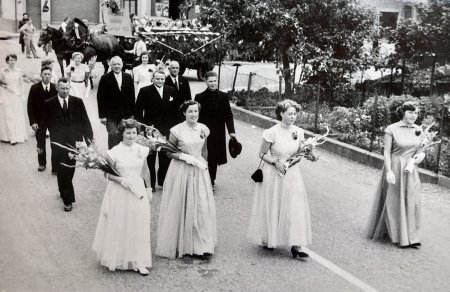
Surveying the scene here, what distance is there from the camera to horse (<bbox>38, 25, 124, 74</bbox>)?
16.2 metres

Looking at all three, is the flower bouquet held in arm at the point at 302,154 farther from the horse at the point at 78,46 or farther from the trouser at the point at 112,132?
the horse at the point at 78,46

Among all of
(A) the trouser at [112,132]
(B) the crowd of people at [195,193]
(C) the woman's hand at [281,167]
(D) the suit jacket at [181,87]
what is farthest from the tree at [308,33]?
(C) the woman's hand at [281,167]

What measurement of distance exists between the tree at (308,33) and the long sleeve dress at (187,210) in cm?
785

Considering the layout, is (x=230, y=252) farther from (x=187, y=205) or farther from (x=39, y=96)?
(x=39, y=96)

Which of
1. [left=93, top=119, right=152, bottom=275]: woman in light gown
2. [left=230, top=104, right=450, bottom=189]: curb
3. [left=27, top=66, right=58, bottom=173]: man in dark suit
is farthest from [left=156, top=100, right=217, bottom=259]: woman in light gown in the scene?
[left=230, top=104, right=450, bottom=189]: curb

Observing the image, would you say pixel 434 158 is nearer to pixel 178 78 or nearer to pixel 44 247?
pixel 178 78

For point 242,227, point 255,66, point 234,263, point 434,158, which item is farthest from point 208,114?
point 255,66

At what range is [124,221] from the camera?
222 inches

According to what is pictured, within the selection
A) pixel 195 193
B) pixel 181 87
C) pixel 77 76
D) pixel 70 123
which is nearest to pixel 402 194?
pixel 195 193

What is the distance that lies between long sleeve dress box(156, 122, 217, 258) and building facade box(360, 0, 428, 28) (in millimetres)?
7649

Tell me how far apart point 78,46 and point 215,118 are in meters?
9.05

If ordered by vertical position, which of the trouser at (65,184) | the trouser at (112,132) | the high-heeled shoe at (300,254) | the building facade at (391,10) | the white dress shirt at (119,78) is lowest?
the high-heeled shoe at (300,254)

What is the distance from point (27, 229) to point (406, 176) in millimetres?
3918

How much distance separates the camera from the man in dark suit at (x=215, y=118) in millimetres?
8188
